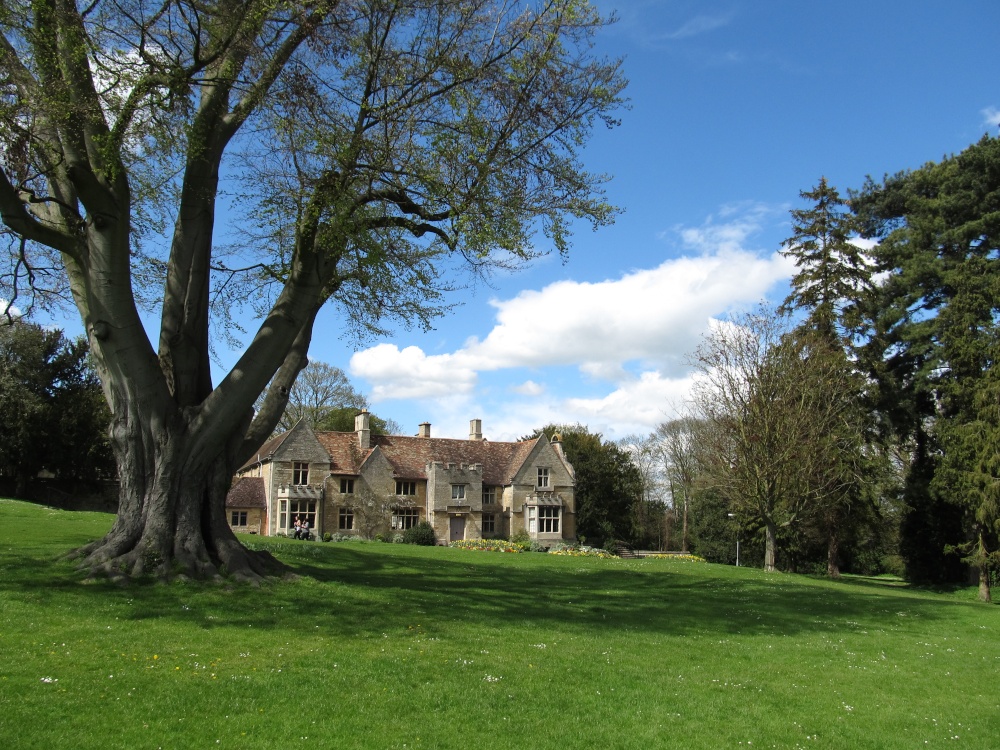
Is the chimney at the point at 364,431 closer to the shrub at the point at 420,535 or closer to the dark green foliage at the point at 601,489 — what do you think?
the shrub at the point at 420,535

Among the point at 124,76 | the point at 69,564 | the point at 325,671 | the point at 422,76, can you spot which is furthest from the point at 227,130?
the point at 325,671

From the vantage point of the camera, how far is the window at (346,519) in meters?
47.8

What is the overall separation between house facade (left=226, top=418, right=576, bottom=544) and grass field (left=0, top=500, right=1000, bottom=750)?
98.4 ft

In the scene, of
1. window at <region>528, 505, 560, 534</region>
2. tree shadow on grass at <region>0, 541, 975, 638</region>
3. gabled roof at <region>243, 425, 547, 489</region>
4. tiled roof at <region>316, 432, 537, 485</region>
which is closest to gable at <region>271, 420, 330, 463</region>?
gabled roof at <region>243, 425, 547, 489</region>

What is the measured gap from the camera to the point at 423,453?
5228cm

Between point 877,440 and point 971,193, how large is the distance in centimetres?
1248

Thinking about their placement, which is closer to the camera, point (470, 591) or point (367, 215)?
point (367, 215)

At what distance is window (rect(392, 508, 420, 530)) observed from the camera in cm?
4938

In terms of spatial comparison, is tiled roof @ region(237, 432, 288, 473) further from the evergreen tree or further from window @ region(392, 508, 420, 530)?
the evergreen tree

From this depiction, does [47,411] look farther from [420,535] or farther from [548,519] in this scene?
[548,519]

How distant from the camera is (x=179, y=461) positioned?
45.1 feet

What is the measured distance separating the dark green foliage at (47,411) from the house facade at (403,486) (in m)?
9.06

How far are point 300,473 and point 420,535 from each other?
27.4 feet

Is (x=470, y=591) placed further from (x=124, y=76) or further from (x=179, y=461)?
(x=124, y=76)
